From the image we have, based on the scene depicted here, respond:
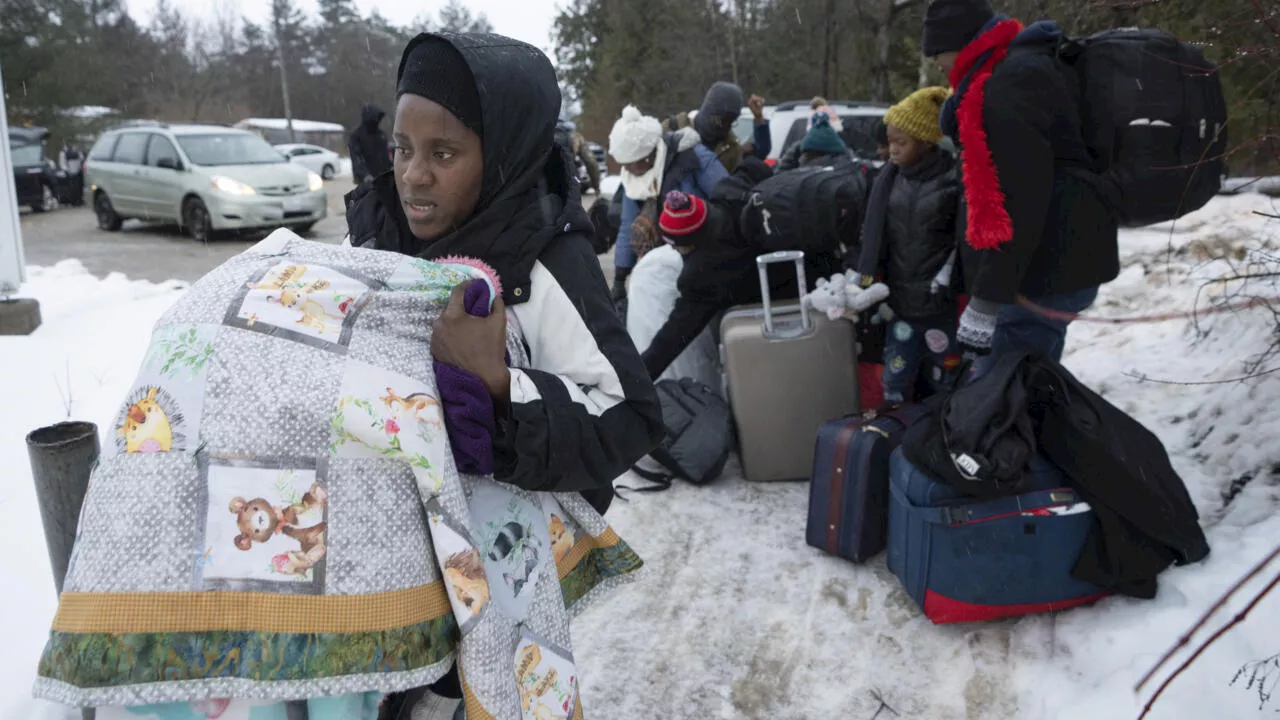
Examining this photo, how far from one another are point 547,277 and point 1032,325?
268 cm

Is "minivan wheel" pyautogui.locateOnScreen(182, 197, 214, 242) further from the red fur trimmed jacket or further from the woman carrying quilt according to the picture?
the woman carrying quilt

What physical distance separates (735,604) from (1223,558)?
173 centimetres

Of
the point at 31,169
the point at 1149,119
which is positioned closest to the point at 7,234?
the point at 1149,119

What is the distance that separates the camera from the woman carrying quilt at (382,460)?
3.65ft

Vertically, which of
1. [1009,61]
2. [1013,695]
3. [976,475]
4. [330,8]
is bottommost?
[1013,695]

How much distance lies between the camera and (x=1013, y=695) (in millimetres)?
2869

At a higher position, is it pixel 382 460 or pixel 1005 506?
pixel 382 460

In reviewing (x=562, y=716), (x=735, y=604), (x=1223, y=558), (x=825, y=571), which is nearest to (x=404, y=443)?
(x=562, y=716)

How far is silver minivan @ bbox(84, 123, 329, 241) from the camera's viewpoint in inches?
474

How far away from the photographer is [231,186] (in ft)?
39.4

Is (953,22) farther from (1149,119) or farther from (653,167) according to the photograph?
(653,167)

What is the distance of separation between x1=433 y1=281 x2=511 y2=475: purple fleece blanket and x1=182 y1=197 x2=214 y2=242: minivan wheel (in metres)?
12.5

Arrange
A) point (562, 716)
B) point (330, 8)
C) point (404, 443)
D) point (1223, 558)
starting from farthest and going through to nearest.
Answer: point (330, 8) < point (1223, 558) < point (562, 716) < point (404, 443)

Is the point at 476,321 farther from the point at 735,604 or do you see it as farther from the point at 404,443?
the point at 735,604
